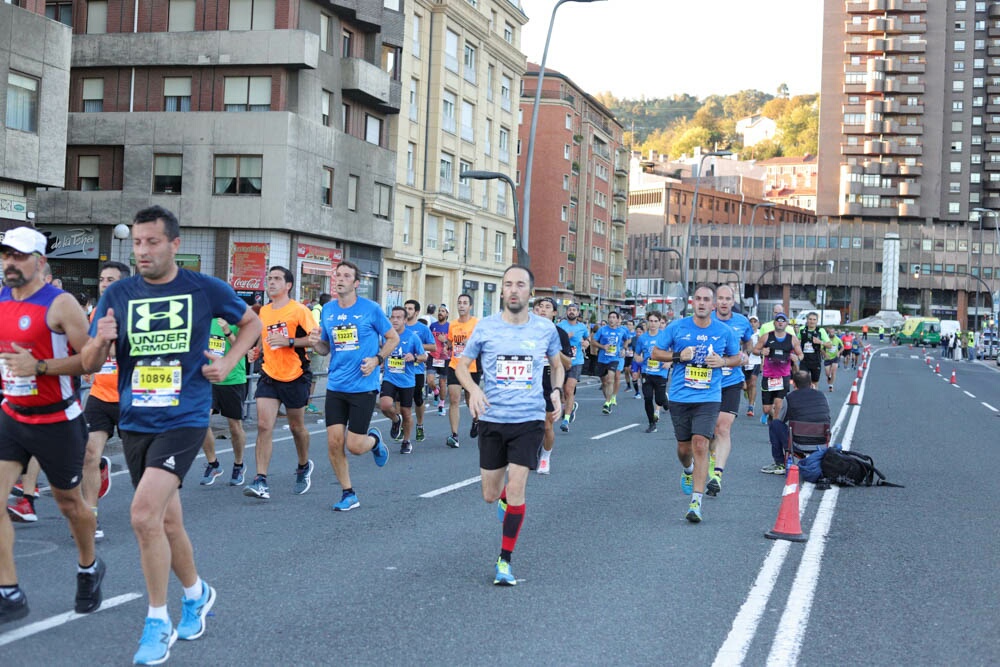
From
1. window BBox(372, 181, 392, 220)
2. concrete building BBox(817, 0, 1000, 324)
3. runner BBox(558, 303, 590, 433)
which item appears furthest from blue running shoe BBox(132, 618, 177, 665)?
concrete building BBox(817, 0, 1000, 324)

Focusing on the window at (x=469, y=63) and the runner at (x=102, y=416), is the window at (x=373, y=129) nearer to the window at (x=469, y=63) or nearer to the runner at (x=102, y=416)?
the window at (x=469, y=63)

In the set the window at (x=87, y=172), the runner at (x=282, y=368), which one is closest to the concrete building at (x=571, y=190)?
the window at (x=87, y=172)

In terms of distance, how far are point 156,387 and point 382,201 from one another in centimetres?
3694

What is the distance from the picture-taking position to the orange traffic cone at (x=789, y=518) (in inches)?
319

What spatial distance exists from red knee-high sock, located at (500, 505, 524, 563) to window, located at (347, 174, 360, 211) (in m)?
32.8

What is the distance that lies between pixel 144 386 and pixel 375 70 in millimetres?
35404

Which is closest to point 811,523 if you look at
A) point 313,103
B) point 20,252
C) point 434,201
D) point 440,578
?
point 440,578

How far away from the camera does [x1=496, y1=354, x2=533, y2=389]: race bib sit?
664 cm

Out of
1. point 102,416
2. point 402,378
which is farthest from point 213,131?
point 102,416

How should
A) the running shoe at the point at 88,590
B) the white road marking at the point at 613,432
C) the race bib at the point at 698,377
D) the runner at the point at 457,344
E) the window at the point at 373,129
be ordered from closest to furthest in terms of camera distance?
the running shoe at the point at 88,590
the race bib at the point at 698,377
the runner at the point at 457,344
the white road marking at the point at 613,432
the window at the point at 373,129

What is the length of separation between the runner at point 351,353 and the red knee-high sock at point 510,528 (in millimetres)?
2733

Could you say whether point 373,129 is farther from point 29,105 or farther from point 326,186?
point 29,105

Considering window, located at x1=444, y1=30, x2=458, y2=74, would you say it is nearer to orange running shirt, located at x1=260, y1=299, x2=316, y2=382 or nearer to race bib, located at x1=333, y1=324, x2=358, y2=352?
orange running shirt, located at x1=260, y1=299, x2=316, y2=382

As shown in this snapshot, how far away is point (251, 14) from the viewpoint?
3512 centimetres
